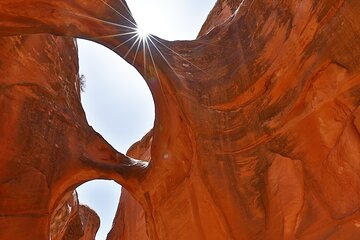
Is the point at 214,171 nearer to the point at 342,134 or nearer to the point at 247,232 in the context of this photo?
the point at 247,232

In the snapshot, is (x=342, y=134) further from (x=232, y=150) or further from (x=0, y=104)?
(x=0, y=104)

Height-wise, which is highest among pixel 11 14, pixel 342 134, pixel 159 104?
pixel 11 14

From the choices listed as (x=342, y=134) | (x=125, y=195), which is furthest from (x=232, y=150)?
(x=125, y=195)

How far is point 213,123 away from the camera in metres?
8.09

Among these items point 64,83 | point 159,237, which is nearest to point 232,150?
point 159,237

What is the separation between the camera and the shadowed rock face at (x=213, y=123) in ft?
20.7

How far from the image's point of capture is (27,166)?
989 cm

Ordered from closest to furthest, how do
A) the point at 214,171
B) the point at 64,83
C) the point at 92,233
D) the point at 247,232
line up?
the point at 247,232 < the point at 214,171 < the point at 64,83 < the point at 92,233

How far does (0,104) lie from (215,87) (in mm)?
4714

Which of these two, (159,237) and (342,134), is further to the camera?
(159,237)

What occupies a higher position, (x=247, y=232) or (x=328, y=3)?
(x=328, y=3)

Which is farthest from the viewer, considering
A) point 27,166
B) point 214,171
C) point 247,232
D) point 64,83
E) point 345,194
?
point 64,83

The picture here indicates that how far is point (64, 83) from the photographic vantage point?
36.8 feet

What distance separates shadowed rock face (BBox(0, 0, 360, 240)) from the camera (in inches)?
249
